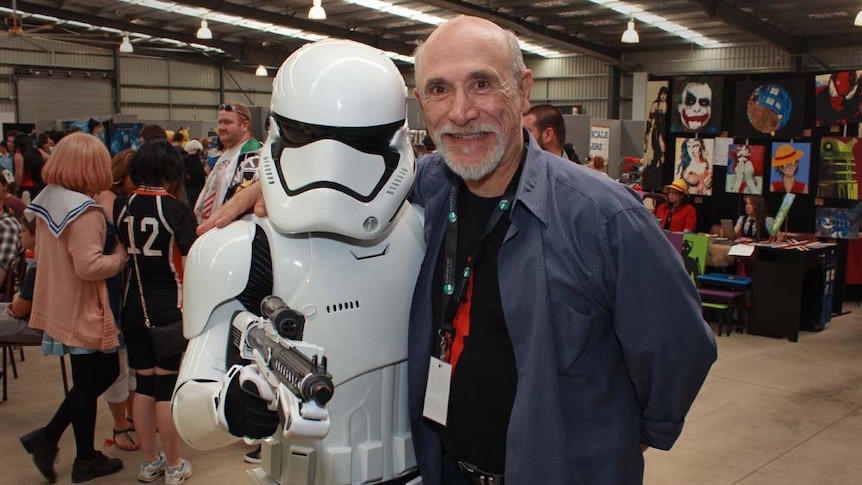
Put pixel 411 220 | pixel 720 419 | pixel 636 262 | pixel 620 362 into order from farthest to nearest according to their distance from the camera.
→ 1. pixel 720 419
2. pixel 411 220
3. pixel 620 362
4. pixel 636 262

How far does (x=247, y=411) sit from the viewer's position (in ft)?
4.40

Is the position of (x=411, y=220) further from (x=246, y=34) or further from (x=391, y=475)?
(x=246, y=34)

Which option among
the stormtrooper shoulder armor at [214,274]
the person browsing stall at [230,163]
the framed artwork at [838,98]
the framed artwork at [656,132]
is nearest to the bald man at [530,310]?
the stormtrooper shoulder armor at [214,274]

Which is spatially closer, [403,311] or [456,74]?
[456,74]

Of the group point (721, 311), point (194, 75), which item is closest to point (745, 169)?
point (721, 311)

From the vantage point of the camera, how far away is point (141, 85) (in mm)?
22484

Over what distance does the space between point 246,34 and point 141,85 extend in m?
4.63

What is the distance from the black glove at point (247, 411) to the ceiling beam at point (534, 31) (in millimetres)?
11764

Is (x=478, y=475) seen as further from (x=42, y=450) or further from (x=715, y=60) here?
(x=715, y=60)

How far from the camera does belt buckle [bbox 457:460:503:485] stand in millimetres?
1587

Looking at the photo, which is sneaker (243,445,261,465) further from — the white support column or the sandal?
the white support column

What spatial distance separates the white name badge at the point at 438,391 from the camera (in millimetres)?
1619

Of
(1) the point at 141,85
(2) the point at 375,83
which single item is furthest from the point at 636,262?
(1) the point at 141,85

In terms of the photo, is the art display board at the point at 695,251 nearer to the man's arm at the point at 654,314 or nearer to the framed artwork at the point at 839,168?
the framed artwork at the point at 839,168
